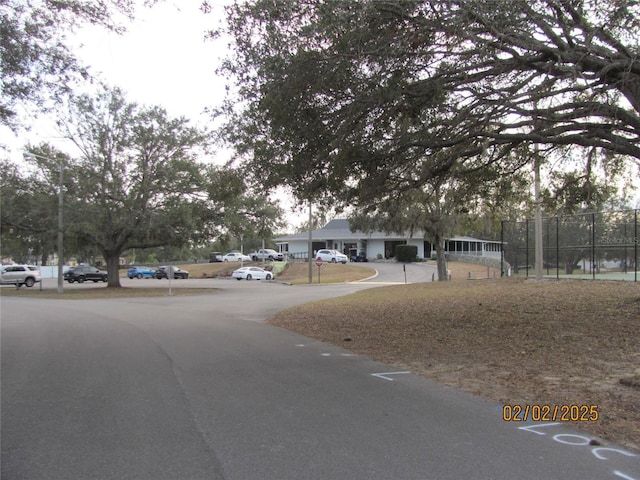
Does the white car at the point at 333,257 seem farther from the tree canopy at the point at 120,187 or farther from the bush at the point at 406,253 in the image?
the tree canopy at the point at 120,187

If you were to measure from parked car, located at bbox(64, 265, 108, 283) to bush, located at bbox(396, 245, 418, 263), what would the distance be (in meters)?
32.7

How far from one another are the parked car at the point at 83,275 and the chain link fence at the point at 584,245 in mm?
37157

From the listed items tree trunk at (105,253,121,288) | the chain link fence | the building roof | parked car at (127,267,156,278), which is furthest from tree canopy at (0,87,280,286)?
the building roof

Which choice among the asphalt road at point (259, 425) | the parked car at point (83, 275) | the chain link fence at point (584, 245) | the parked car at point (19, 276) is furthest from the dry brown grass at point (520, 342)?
the parked car at point (83, 275)

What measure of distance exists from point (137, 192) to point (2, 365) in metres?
22.2

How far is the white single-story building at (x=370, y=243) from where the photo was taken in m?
69.9

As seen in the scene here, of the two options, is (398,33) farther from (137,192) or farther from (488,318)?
(137,192)

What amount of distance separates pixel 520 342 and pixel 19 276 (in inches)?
1675

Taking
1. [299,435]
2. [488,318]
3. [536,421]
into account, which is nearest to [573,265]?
[488,318]

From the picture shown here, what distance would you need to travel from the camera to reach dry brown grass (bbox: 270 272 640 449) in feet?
20.9

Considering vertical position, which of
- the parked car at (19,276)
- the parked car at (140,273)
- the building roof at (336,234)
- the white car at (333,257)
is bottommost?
the parked car at (140,273)

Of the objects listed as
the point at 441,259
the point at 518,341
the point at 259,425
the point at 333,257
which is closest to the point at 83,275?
the point at 333,257

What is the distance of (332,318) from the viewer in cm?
1517
